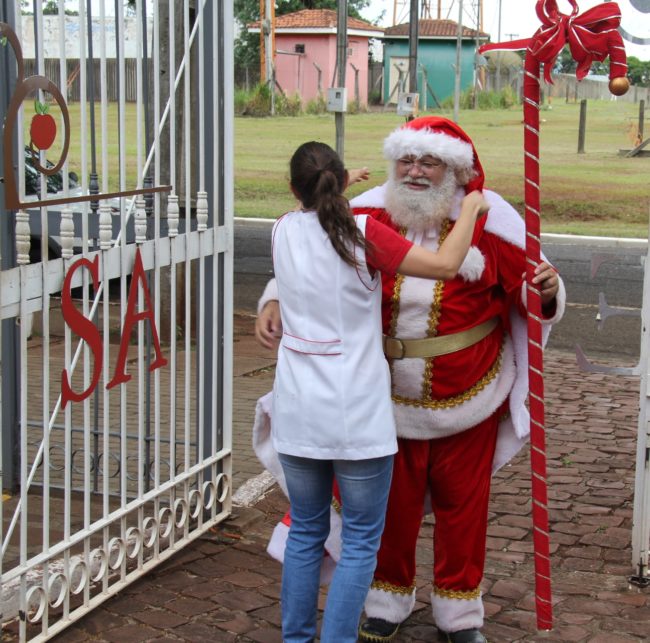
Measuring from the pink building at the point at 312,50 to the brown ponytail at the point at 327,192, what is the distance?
41284 millimetres

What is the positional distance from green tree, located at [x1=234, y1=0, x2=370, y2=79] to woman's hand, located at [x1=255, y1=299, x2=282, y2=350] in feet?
140

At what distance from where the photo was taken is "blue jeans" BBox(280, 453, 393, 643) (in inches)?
134

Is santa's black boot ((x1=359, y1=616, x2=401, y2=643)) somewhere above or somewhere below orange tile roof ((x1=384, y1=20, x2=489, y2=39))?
below

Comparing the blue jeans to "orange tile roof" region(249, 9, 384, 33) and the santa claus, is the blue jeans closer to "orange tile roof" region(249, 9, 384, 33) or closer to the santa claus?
the santa claus

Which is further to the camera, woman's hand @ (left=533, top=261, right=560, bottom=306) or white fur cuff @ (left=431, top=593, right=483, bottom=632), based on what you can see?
white fur cuff @ (left=431, top=593, right=483, bottom=632)

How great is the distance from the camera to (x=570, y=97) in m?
41.6

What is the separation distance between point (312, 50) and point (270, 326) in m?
42.9

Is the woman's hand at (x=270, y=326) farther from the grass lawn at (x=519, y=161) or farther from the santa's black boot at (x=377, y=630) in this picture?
the grass lawn at (x=519, y=161)

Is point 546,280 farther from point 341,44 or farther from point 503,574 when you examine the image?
point 341,44

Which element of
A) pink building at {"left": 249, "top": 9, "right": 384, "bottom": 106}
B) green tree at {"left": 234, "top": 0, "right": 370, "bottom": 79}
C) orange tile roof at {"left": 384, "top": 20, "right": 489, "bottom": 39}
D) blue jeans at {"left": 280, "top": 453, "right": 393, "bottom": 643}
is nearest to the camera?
blue jeans at {"left": 280, "top": 453, "right": 393, "bottom": 643}

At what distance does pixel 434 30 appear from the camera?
4822 centimetres

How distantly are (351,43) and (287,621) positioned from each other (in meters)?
42.9

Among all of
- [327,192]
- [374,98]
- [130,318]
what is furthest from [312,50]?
[327,192]

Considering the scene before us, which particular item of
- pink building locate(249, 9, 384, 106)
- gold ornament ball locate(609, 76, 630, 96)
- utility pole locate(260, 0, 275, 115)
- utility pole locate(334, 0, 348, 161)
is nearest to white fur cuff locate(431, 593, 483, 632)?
gold ornament ball locate(609, 76, 630, 96)
